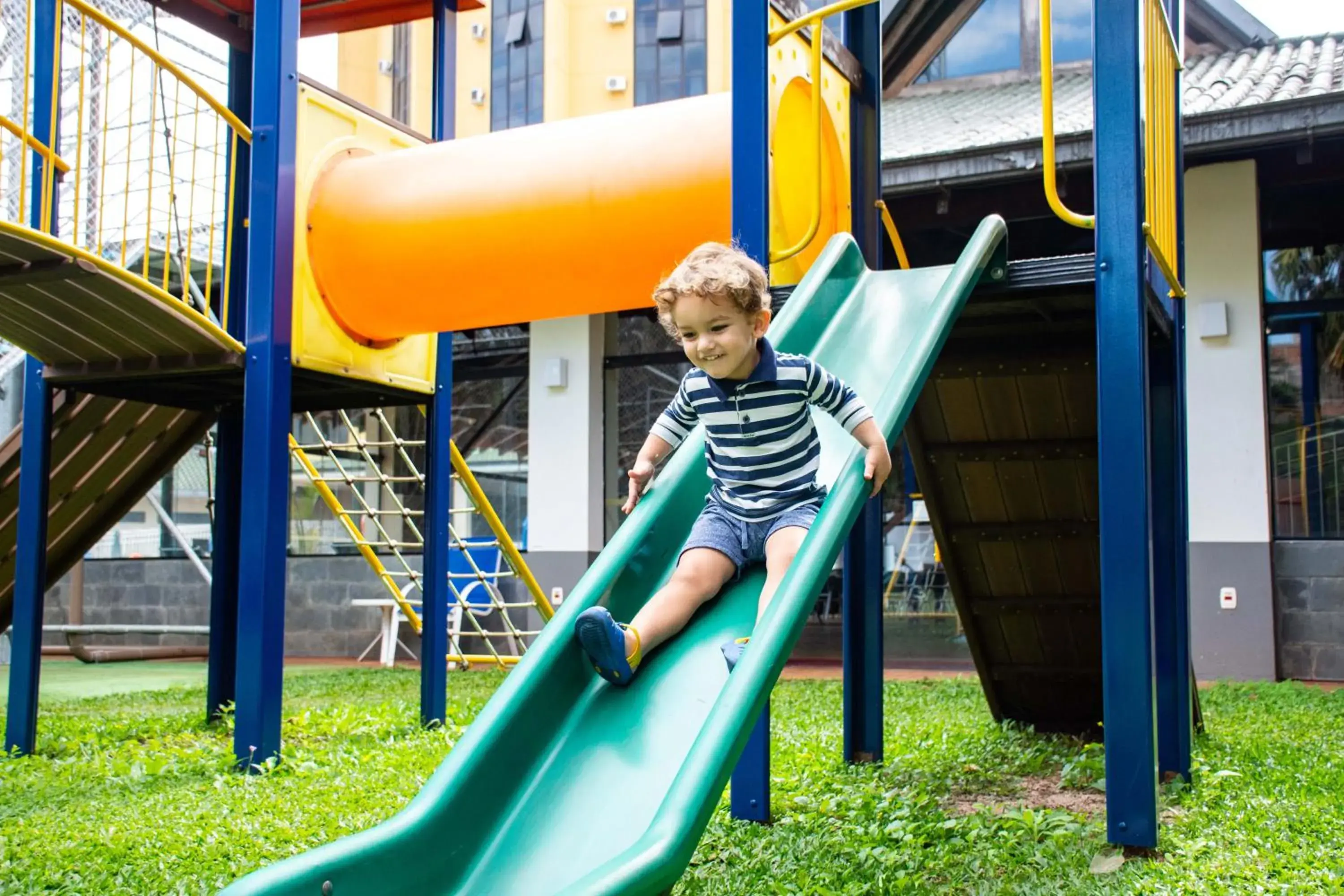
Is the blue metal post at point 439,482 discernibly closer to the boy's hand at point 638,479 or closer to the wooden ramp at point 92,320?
the wooden ramp at point 92,320

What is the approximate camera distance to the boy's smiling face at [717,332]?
9.80 ft

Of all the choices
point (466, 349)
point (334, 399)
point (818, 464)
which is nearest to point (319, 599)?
point (466, 349)

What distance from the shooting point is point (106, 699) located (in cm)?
877

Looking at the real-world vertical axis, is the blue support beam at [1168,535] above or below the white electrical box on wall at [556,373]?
below

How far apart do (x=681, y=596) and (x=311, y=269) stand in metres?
3.53

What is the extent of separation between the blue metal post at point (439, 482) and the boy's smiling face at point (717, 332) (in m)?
3.76

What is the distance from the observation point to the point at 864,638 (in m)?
5.16

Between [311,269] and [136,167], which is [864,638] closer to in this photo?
[311,269]

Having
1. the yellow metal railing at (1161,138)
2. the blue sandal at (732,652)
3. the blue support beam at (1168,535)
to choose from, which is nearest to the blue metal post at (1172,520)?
Result: the blue support beam at (1168,535)

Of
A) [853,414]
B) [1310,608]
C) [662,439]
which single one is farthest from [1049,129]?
[1310,608]

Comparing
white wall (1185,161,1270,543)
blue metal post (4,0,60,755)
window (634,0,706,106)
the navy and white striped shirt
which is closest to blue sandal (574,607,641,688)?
the navy and white striped shirt

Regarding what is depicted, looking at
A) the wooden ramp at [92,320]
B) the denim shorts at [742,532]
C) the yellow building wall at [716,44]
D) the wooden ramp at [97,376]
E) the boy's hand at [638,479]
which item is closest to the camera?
the denim shorts at [742,532]

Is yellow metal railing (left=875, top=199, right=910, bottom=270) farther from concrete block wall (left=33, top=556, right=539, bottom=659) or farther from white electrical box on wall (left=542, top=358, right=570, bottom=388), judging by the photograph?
concrete block wall (left=33, top=556, right=539, bottom=659)

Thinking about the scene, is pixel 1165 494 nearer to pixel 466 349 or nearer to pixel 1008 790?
pixel 1008 790
